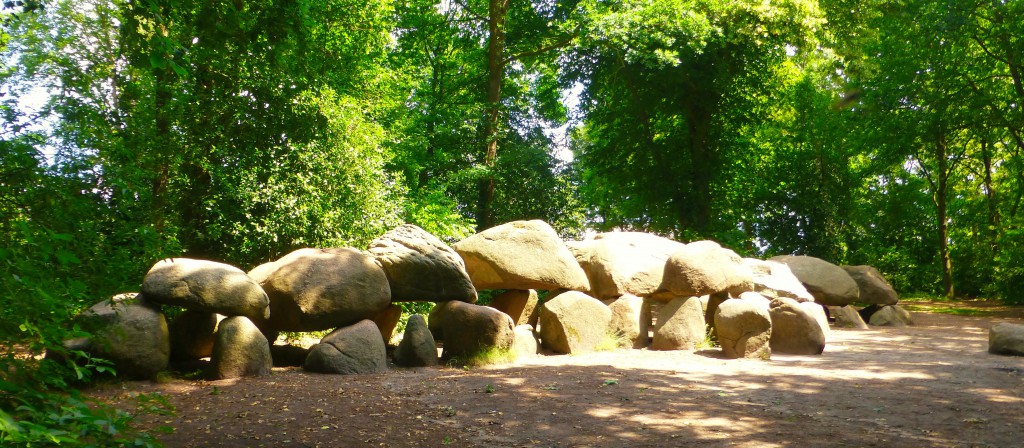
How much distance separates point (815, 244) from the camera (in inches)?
1060

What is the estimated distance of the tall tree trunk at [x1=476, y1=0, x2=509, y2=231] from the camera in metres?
19.6

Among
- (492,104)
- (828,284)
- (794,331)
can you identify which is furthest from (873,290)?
(492,104)

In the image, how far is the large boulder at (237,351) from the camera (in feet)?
28.7

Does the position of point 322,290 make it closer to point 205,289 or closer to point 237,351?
point 237,351

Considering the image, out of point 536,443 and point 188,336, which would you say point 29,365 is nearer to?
point 536,443

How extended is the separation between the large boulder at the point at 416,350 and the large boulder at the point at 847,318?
11.0 meters

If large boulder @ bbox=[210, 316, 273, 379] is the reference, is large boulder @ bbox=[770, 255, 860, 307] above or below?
above

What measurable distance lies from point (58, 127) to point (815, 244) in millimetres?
26471

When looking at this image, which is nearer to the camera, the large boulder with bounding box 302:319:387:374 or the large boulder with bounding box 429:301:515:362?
the large boulder with bounding box 302:319:387:374

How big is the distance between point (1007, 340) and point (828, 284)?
6244mm

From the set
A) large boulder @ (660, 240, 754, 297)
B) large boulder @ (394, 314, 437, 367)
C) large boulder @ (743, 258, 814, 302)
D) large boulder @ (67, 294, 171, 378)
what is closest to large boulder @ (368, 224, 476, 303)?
large boulder @ (394, 314, 437, 367)

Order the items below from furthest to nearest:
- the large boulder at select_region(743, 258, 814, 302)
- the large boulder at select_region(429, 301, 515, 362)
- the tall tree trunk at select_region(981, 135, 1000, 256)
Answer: the tall tree trunk at select_region(981, 135, 1000, 256) < the large boulder at select_region(743, 258, 814, 302) < the large boulder at select_region(429, 301, 515, 362)

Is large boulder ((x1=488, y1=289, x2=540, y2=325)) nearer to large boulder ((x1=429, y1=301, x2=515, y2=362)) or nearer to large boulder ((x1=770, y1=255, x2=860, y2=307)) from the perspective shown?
large boulder ((x1=429, y1=301, x2=515, y2=362))

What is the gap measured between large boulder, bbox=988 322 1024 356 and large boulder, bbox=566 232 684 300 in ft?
16.7
